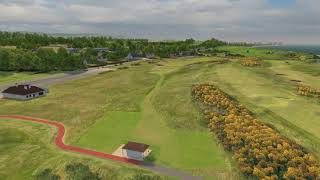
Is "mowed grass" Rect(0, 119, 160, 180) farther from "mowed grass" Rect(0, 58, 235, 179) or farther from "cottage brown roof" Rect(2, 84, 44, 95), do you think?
"cottage brown roof" Rect(2, 84, 44, 95)

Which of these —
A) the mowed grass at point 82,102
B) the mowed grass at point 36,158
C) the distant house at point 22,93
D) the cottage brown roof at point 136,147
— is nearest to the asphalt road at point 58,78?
the mowed grass at point 82,102

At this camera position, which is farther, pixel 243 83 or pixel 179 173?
pixel 243 83

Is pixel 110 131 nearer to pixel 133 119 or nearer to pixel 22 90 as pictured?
pixel 133 119

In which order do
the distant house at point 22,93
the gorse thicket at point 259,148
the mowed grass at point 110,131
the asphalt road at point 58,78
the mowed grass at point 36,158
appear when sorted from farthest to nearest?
the asphalt road at point 58,78
the distant house at point 22,93
the mowed grass at point 110,131
the mowed grass at point 36,158
the gorse thicket at point 259,148

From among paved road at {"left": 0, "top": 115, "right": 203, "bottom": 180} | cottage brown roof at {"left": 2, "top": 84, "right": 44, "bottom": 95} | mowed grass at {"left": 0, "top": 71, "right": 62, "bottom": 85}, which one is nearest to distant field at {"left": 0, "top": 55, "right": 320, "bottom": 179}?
paved road at {"left": 0, "top": 115, "right": 203, "bottom": 180}

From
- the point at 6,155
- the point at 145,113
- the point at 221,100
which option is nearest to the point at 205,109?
the point at 221,100

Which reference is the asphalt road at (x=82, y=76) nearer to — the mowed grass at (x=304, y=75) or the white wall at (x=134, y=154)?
the white wall at (x=134, y=154)

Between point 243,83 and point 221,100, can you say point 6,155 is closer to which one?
point 221,100
